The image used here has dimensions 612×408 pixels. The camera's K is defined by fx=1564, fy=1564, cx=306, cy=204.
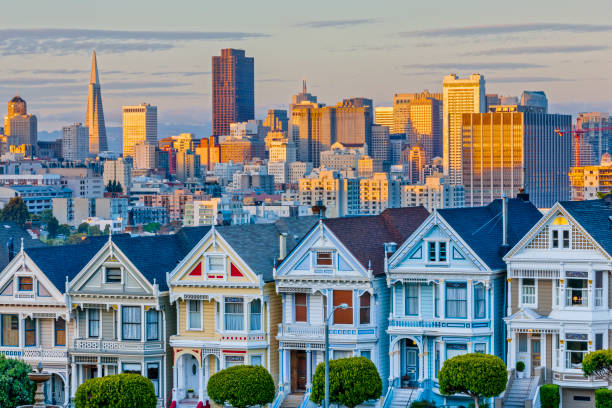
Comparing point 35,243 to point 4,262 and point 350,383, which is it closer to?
point 4,262

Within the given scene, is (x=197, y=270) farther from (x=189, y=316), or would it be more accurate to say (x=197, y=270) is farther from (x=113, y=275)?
(x=113, y=275)

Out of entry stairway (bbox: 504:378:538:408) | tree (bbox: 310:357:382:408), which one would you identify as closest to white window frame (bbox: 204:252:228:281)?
tree (bbox: 310:357:382:408)

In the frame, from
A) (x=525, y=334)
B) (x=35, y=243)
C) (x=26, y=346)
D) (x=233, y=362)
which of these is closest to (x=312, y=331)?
(x=233, y=362)

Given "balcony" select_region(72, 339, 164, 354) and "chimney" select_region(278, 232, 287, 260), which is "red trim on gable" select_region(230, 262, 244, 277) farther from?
"balcony" select_region(72, 339, 164, 354)

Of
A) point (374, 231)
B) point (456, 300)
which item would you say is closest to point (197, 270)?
point (374, 231)

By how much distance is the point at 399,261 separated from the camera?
5350 centimetres

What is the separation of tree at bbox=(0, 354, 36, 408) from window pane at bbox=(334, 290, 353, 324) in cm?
1163

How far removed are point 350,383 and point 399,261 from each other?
4671mm

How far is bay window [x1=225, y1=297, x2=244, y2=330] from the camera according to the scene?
183ft

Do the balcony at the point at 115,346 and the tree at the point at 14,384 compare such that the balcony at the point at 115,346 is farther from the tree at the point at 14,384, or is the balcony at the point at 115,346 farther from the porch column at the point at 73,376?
the tree at the point at 14,384

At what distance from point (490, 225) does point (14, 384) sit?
17.9 meters

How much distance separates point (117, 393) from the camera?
5419 cm

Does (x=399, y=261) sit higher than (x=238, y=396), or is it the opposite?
(x=399, y=261)

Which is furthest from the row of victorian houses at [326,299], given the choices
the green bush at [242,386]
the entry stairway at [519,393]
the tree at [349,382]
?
the tree at [349,382]
